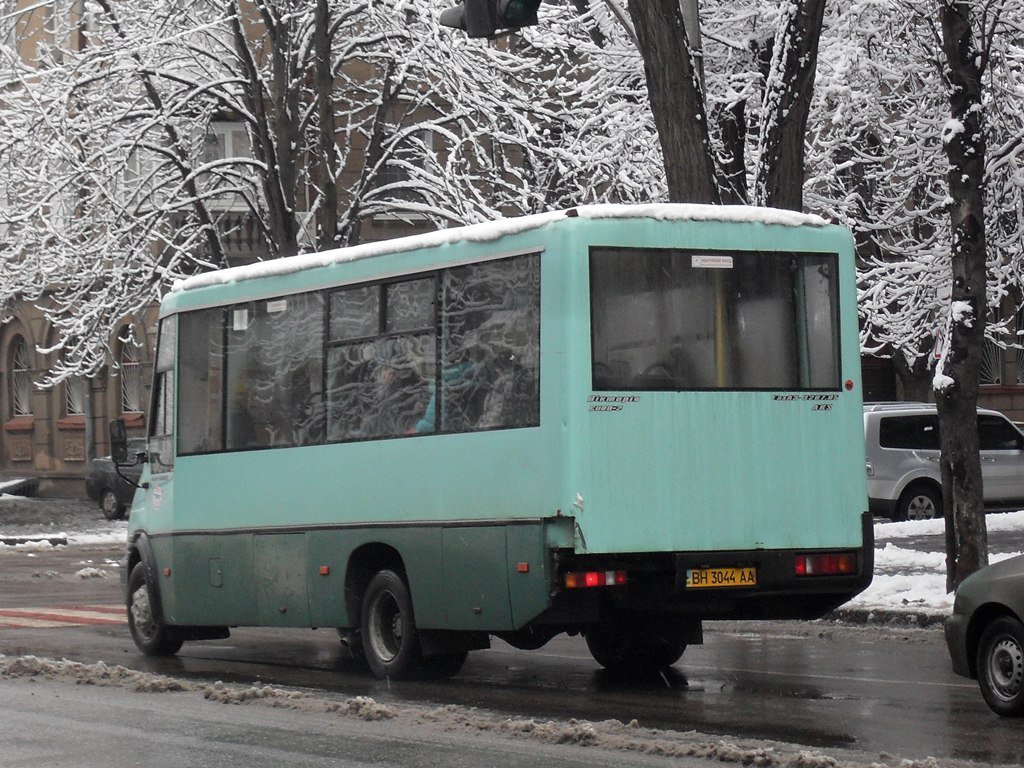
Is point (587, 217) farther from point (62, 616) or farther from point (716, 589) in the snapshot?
point (62, 616)

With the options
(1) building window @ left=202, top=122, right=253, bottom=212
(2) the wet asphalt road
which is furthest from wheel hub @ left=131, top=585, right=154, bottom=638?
(1) building window @ left=202, top=122, right=253, bottom=212

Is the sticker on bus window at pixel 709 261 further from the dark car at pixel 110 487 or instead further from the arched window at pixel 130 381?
the arched window at pixel 130 381

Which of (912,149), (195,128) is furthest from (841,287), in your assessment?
(195,128)

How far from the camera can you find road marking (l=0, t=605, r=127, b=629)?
16.7 metres

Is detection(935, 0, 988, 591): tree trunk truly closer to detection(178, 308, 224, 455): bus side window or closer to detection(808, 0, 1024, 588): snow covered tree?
detection(808, 0, 1024, 588): snow covered tree

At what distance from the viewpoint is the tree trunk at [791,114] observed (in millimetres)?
16375

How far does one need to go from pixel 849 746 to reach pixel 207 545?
21.7ft

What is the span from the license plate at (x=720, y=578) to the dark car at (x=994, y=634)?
1459 millimetres

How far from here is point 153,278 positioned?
1129 inches

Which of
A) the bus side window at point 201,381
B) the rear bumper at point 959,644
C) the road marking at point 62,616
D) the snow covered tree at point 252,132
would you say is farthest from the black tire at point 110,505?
the rear bumper at point 959,644

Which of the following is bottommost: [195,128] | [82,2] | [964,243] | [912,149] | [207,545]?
[207,545]

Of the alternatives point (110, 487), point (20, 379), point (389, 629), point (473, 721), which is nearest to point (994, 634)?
point (473, 721)

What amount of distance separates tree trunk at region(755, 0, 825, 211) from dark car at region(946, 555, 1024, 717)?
685 centimetres

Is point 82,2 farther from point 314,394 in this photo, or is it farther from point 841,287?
point 841,287
